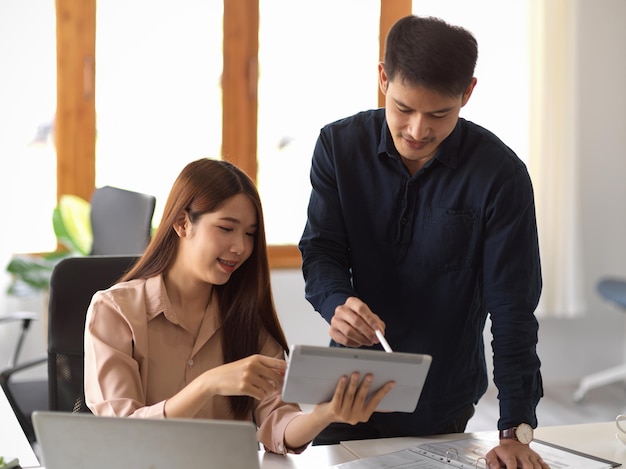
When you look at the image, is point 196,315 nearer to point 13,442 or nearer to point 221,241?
point 221,241

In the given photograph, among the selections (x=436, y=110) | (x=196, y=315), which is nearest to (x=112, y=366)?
(x=196, y=315)

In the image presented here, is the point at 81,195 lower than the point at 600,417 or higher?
higher

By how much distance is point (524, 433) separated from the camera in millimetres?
1576

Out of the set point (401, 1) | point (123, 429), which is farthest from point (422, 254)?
point (401, 1)

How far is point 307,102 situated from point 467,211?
8.37 feet

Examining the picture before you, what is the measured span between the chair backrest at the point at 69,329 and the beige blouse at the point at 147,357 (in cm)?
19

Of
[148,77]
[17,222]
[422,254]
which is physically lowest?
[17,222]

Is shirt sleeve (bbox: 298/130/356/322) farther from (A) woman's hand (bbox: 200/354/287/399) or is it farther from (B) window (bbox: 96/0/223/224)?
(B) window (bbox: 96/0/223/224)

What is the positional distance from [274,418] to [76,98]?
2.57 meters

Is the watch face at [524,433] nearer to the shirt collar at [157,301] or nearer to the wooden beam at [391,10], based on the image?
the shirt collar at [157,301]

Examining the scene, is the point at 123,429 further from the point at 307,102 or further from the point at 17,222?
the point at 307,102

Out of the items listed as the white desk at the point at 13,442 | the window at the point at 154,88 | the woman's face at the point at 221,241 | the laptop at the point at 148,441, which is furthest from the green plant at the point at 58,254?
the laptop at the point at 148,441

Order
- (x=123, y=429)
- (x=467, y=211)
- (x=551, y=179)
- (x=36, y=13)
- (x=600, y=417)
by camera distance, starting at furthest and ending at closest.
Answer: (x=551, y=179) < (x=600, y=417) < (x=36, y=13) < (x=467, y=211) < (x=123, y=429)

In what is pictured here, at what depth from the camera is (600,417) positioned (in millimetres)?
4031
